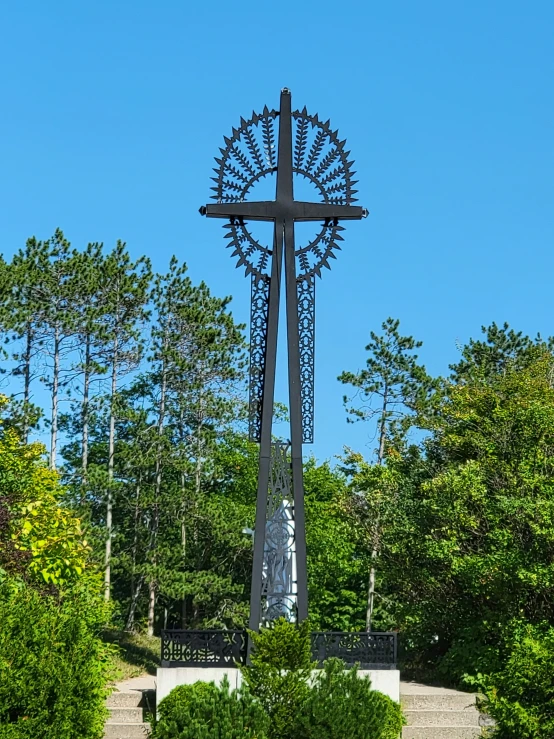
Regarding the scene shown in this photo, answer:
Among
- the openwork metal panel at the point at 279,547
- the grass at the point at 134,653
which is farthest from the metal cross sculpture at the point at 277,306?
the grass at the point at 134,653

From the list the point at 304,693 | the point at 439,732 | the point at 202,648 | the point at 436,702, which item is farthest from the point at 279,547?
the point at 436,702

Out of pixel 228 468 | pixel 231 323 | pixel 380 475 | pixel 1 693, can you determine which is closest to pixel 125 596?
pixel 228 468

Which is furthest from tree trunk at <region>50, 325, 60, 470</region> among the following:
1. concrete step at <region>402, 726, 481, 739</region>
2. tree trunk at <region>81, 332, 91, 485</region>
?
concrete step at <region>402, 726, 481, 739</region>

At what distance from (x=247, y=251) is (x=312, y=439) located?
269cm

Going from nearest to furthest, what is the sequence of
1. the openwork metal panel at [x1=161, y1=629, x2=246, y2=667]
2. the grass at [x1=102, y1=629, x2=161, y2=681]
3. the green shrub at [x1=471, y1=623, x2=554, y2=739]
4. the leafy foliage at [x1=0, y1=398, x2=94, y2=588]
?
the green shrub at [x1=471, y1=623, x2=554, y2=739]
the leafy foliage at [x1=0, y1=398, x2=94, y2=588]
the openwork metal panel at [x1=161, y1=629, x2=246, y2=667]
the grass at [x1=102, y1=629, x2=161, y2=681]

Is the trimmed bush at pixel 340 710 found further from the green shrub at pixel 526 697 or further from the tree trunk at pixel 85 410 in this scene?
the tree trunk at pixel 85 410

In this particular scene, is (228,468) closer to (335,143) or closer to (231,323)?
(231,323)

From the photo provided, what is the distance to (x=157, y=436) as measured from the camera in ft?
86.2

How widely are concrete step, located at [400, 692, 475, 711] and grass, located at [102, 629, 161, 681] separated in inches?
258

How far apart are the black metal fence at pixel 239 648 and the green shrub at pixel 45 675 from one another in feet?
7.45

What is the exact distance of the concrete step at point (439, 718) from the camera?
15.5 metres

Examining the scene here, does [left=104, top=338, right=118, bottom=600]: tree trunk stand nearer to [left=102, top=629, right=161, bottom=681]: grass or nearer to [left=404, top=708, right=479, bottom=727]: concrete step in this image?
[left=102, top=629, right=161, bottom=681]: grass

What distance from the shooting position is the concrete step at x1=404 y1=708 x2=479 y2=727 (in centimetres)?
1554

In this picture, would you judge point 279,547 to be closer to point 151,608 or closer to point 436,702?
point 436,702
